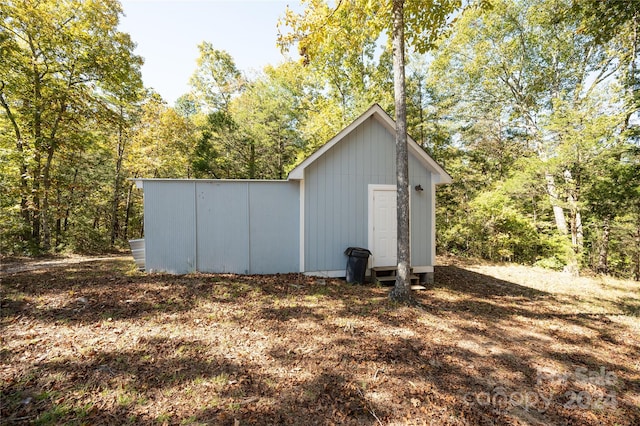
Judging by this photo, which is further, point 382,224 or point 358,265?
point 382,224

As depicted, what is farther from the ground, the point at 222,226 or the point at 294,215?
the point at 294,215

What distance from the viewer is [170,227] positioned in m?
6.46

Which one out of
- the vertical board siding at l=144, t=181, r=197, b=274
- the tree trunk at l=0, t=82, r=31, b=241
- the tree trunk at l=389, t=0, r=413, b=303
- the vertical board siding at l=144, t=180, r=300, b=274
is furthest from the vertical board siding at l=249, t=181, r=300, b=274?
the tree trunk at l=0, t=82, r=31, b=241

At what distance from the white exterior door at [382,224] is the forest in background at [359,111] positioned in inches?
143

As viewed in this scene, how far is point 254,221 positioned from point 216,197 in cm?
113

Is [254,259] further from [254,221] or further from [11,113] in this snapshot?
[11,113]

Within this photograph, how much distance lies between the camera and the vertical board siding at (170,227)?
6.42 m

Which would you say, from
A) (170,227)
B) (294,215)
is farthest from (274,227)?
(170,227)

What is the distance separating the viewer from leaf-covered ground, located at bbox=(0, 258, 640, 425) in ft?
7.66

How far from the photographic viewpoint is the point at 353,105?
1509cm

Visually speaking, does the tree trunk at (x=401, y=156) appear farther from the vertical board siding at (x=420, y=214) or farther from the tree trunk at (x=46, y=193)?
the tree trunk at (x=46, y=193)

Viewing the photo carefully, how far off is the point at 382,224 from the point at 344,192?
4.64ft

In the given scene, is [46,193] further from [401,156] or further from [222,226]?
[401,156]

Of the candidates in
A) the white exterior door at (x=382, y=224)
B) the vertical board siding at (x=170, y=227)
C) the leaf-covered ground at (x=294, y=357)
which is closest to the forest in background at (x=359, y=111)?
the white exterior door at (x=382, y=224)
